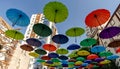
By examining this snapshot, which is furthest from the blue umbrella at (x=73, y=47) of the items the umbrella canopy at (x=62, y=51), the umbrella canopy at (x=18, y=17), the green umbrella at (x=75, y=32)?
the umbrella canopy at (x=18, y=17)

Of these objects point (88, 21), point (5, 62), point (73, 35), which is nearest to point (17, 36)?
point (73, 35)

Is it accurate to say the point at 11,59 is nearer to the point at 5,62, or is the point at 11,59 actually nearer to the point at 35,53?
the point at 5,62

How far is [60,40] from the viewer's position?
1206 centimetres

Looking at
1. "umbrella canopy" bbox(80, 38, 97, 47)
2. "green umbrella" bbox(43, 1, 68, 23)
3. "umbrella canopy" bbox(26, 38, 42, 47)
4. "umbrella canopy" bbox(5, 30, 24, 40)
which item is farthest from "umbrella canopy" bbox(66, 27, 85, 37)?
"umbrella canopy" bbox(5, 30, 24, 40)

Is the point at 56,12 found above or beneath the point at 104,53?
above

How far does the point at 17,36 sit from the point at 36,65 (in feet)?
153

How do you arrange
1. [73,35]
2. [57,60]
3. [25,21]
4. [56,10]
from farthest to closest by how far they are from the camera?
[57,60], [73,35], [25,21], [56,10]

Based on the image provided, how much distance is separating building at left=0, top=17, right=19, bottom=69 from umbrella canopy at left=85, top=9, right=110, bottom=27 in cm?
2363

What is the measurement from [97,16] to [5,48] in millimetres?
25751

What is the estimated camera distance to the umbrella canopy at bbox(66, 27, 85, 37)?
38.0 feet

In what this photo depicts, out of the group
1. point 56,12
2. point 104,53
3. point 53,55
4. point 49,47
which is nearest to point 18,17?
point 56,12

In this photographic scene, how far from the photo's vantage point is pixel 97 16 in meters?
10.6

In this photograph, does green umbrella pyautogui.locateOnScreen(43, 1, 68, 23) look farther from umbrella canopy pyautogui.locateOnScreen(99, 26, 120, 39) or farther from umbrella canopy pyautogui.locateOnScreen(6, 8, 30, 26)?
umbrella canopy pyautogui.locateOnScreen(99, 26, 120, 39)

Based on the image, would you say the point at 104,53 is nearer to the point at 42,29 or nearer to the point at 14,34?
the point at 42,29
